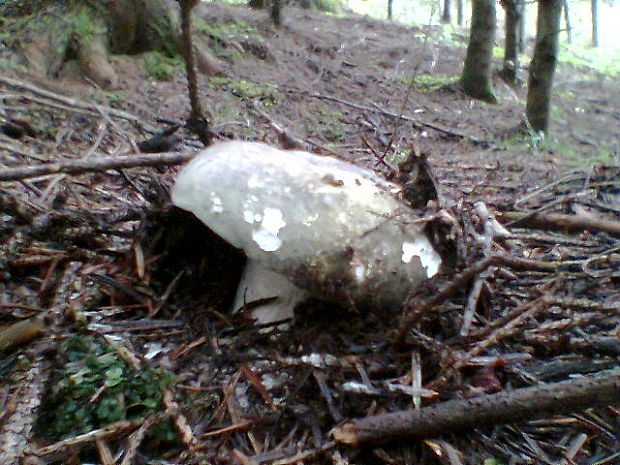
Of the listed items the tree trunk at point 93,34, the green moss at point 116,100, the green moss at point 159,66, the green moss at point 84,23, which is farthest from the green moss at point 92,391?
the green moss at point 159,66

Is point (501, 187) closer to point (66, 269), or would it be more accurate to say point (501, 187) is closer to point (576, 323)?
point (576, 323)

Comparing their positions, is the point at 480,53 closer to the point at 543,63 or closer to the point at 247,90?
the point at 543,63

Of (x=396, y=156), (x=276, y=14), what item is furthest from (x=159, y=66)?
(x=276, y=14)

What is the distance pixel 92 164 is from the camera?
2.13 meters

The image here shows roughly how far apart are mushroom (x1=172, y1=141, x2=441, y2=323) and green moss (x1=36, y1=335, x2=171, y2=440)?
1.74 feet

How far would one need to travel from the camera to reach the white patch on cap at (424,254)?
1.83 metres

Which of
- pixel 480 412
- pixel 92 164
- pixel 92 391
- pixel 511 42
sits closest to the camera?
pixel 480 412

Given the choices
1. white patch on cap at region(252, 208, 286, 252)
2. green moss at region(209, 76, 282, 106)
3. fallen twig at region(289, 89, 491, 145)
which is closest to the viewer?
white patch on cap at region(252, 208, 286, 252)

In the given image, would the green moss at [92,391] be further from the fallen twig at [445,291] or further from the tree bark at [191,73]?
the tree bark at [191,73]

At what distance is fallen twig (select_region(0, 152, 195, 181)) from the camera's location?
196cm

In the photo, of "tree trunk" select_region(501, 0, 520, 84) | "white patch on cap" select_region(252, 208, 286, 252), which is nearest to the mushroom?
"white patch on cap" select_region(252, 208, 286, 252)

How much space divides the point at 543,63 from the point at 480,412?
599 cm

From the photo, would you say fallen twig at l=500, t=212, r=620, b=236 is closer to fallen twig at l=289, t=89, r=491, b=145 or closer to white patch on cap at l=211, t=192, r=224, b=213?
white patch on cap at l=211, t=192, r=224, b=213

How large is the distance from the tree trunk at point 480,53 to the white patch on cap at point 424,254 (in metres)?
7.66
